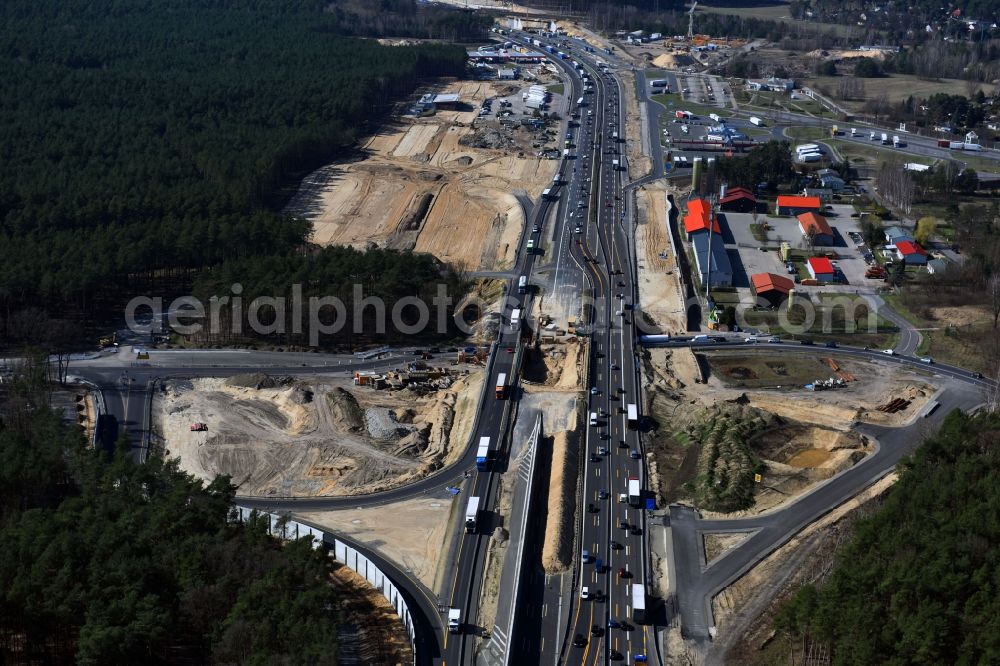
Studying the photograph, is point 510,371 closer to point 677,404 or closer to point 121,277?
point 677,404

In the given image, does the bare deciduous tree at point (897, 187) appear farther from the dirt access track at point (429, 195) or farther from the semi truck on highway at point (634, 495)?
the semi truck on highway at point (634, 495)

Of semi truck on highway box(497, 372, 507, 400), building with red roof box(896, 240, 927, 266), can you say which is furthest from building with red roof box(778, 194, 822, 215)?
semi truck on highway box(497, 372, 507, 400)

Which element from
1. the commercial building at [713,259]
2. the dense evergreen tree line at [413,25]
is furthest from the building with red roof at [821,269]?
the dense evergreen tree line at [413,25]

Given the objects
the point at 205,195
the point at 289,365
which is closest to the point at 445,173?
the point at 205,195

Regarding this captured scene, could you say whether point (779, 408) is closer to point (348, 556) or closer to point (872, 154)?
point (348, 556)

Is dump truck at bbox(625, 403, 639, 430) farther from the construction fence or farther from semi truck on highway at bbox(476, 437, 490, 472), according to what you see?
the construction fence

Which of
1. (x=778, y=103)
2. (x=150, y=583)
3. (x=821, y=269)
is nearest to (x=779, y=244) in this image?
(x=821, y=269)
